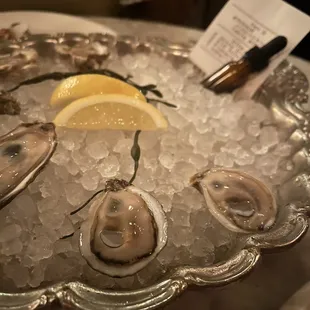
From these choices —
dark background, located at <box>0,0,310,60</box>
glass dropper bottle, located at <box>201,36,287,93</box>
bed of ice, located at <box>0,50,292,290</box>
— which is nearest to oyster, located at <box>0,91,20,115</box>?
bed of ice, located at <box>0,50,292,290</box>

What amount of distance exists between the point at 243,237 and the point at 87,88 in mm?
478

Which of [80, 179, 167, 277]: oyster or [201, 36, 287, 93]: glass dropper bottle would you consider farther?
[201, 36, 287, 93]: glass dropper bottle

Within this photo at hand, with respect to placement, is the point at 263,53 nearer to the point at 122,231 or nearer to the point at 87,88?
the point at 87,88

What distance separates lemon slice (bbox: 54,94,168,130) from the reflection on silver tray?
20cm

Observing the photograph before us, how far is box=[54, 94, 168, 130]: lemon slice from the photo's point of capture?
1.08 m

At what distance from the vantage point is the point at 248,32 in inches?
50.5

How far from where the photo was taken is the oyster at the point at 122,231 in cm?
81

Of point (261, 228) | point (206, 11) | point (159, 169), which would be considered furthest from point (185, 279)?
point (206, 11)

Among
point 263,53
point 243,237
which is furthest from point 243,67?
point 243,237

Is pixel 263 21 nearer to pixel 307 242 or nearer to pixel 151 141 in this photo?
pixel 151 141

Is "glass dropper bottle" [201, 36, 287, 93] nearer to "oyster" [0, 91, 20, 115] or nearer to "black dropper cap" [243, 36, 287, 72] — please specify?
"black dropper cap" [243, 36, 287, 72]

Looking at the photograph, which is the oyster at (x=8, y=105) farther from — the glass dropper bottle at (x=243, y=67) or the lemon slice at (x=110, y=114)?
the glass dropper bottle at (x=243, y=67)

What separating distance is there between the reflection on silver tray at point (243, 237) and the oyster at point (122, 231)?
4 cm

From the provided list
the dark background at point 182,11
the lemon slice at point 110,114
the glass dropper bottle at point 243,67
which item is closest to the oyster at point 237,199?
the lemon slice at point 110,114
